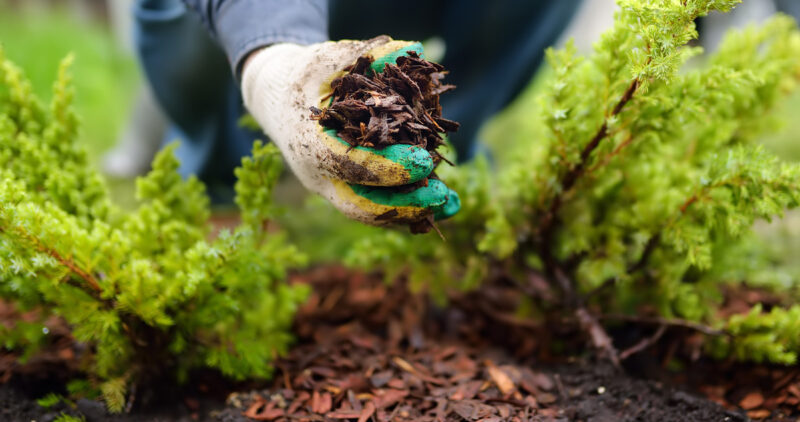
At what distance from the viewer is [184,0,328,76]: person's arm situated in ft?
5.33

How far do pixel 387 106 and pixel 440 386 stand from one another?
0.93 metres

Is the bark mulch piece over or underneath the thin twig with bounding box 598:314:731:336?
underneath

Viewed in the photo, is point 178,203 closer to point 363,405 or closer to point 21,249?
point 21,249

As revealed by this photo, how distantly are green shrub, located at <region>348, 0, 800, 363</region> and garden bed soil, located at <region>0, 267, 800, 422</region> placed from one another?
0.17 m

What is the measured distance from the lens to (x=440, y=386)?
5.43 ft

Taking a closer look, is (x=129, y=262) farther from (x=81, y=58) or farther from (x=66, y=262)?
(x=81, y=58)

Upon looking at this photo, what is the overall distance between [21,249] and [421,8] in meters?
2.35

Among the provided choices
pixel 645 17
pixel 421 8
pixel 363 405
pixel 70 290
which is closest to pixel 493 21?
pixel 421 8

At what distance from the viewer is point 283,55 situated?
4.94 ft

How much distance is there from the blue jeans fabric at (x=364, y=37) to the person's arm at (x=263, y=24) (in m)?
0.82

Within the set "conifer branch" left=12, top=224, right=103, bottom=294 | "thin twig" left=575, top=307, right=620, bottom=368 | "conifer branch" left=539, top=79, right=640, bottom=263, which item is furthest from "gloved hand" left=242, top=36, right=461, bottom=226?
"thin twig" left=575, top=307, right=620, bottom=368

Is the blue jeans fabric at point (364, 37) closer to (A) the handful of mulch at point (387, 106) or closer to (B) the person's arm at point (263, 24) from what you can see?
(B) the person's arm at point (263, 24)

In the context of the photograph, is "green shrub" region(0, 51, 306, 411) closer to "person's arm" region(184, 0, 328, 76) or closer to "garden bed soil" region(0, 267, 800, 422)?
"garden bed soil" region(0, 267, 800, 422)

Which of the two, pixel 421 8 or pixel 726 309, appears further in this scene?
pixel 421 8
